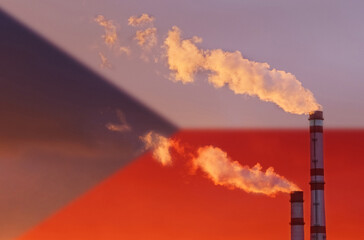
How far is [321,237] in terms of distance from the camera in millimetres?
74562

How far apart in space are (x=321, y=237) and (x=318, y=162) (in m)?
7.42

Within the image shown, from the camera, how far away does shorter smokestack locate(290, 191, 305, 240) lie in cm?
7488

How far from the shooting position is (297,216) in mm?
75312

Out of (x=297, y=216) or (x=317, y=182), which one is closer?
(x=317, y=182)

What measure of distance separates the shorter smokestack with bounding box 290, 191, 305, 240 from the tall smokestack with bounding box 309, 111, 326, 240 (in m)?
1.21

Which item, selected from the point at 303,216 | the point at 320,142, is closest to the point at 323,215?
the point at 303,216

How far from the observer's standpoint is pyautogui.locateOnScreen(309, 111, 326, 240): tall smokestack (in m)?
74.8

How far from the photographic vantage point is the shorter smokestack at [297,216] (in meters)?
74.9

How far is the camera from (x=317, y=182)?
7469cm

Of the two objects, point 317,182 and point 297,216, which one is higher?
point 317,182

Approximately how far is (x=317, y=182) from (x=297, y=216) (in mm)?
3985

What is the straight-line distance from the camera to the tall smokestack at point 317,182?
74812 millimetres

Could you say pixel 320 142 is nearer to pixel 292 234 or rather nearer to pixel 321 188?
pixel 321 188

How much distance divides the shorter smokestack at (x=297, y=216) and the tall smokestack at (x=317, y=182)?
1.21m
